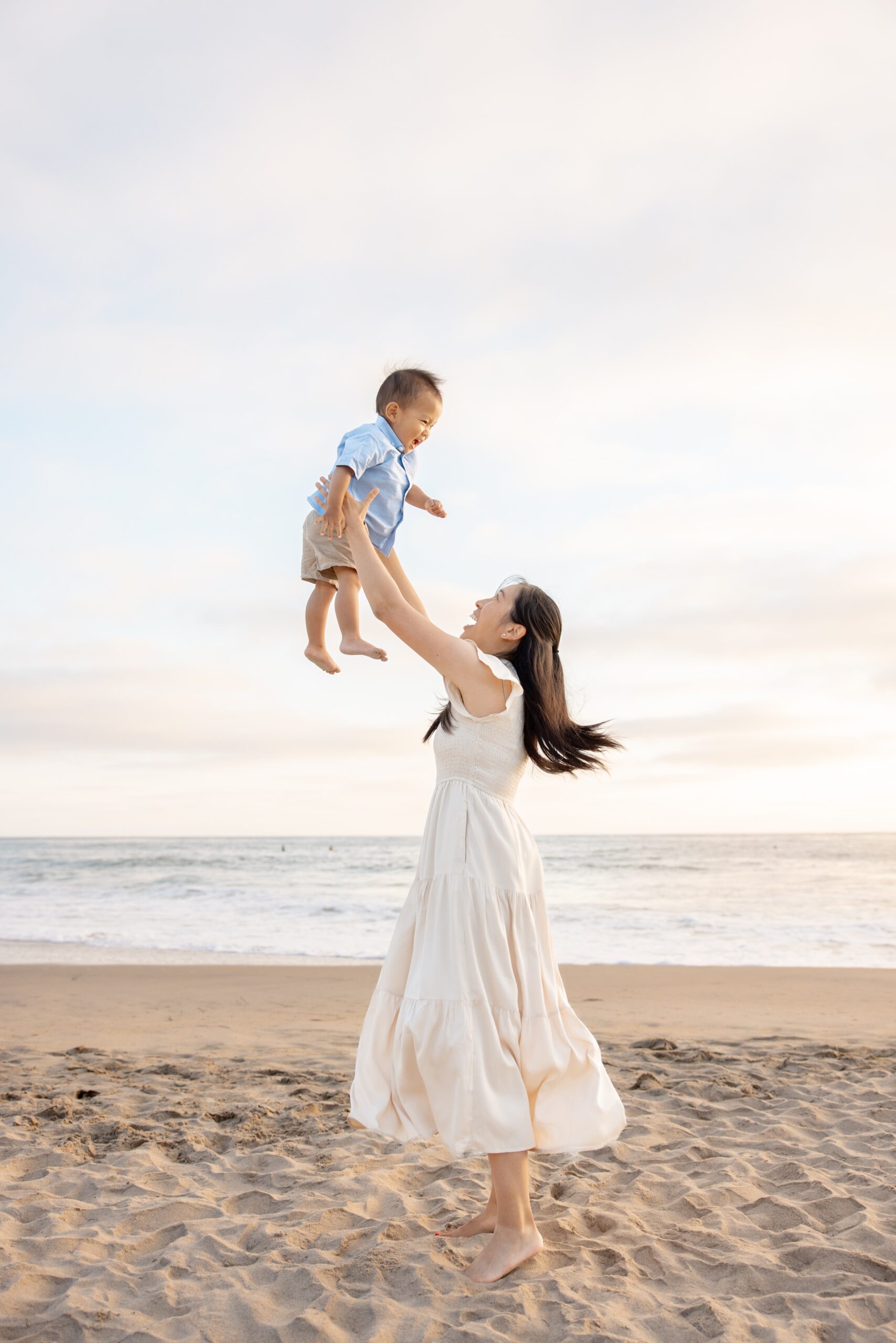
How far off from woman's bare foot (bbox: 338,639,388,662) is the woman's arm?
1.53 feet

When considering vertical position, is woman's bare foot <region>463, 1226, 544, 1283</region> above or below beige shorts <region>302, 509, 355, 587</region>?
below

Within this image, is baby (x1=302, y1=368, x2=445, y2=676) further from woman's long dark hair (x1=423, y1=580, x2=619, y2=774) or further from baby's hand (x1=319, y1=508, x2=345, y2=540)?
woman's long dark hair (x1=423, y1=580, x2=619, y2=774)

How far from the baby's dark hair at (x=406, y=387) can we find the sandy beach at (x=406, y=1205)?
2.95 m

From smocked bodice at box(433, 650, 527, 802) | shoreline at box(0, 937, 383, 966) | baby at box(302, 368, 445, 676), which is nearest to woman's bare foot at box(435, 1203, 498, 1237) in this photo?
smocked bodice at box(433, 650, 527, 802)

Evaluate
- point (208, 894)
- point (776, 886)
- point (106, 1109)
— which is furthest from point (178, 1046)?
point (776, 886)

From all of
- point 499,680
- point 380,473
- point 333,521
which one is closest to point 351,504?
point 333,521

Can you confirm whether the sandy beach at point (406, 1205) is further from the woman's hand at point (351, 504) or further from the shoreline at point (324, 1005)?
the woman's hand at point (351, 504)

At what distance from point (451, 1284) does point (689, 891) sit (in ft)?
62.2

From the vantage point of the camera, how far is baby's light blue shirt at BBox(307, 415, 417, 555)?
3.23m

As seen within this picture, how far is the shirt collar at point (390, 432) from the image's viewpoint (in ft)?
11.1

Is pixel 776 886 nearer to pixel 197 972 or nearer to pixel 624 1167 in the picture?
pixel 197 972

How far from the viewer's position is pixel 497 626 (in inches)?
122

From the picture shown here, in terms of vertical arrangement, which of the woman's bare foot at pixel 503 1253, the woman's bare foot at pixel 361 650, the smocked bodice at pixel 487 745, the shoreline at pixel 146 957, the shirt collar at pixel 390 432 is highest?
the shirt collar at pixel 390 432

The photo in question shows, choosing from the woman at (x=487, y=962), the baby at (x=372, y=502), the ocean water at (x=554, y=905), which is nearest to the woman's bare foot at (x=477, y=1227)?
the woman at (x=487, y=962)
